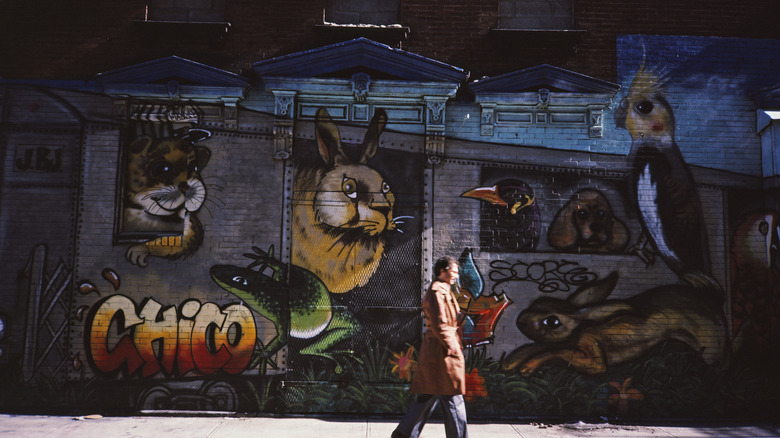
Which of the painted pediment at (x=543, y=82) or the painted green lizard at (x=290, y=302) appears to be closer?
the painted green lizard at (x=290, y=302)

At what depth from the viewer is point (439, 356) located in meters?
5.01

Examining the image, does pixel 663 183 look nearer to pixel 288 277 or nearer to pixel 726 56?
pixel 726 56

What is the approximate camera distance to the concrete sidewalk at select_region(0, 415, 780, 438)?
19.8 feet

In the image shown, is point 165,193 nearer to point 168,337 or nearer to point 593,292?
point 168,337

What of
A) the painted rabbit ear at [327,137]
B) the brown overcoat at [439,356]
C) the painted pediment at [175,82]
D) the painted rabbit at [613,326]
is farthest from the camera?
the painted rabbit ear at [327,137]

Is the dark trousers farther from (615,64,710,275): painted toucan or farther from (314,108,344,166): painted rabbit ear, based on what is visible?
(615,64,710,275): painted toucan

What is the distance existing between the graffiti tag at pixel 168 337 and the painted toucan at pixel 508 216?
9.92 feet

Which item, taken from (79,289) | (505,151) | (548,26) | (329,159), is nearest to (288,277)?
(329,159)

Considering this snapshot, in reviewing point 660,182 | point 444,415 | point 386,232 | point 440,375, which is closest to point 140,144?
point 386,232

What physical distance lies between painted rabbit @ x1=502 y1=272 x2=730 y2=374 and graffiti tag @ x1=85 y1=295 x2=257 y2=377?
3.20 metres

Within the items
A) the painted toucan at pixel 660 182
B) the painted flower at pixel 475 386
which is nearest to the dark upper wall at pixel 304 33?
the painted toucan at pixel 660 182

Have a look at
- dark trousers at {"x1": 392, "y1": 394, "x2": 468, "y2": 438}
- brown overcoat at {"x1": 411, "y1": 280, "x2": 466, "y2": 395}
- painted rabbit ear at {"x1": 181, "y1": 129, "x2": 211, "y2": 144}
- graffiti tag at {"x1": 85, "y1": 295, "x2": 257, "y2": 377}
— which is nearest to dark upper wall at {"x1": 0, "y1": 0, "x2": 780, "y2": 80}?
painted rabbit ear at {"x1": 181, "y1": 129, "x2": 211, "y2": 144}

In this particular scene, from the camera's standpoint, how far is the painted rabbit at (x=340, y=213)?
6.98m

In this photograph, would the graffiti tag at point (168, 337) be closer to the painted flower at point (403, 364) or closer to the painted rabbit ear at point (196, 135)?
the painted flower at point (403, 364)
